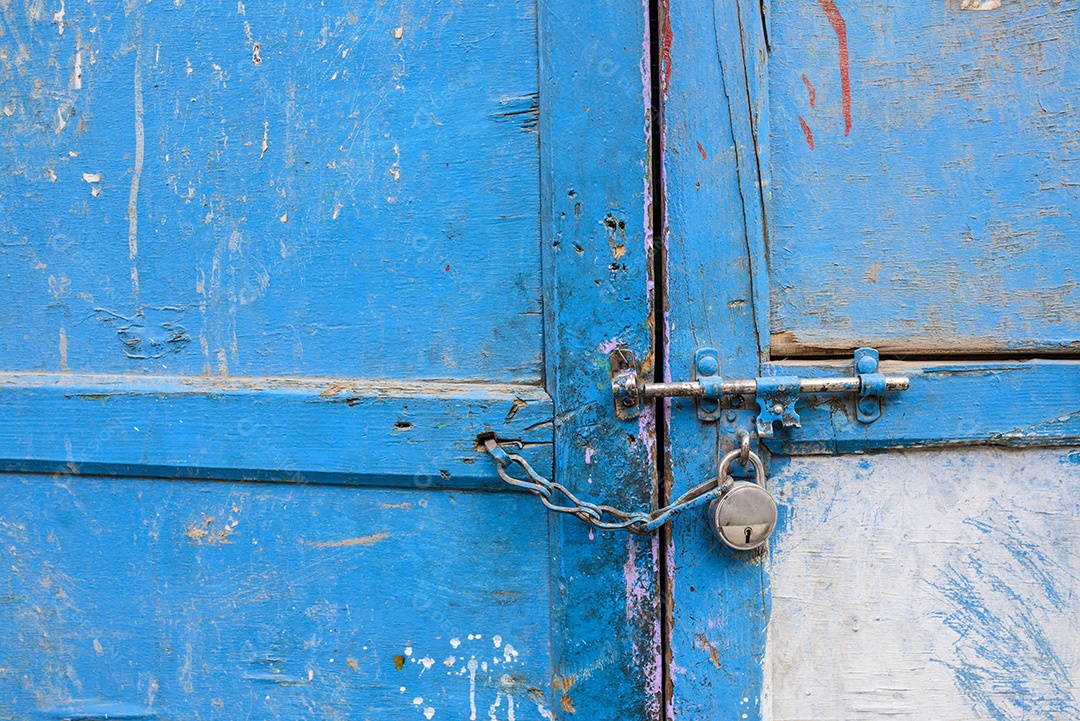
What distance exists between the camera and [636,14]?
78 centimetres

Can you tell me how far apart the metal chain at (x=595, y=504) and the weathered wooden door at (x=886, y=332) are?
1.2 inches

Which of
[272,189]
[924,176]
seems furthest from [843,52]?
[272,189]

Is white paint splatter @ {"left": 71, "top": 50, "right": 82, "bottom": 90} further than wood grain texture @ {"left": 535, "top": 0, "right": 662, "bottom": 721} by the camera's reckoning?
Yes

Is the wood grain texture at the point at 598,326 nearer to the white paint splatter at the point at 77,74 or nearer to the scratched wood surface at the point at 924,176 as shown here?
the scratched wood surface at the point at 924,176

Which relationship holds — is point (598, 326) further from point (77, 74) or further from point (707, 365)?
point (77, 74)

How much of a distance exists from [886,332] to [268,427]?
77 centimetres

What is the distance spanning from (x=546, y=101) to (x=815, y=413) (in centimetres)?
49

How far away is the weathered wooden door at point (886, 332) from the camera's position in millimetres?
794

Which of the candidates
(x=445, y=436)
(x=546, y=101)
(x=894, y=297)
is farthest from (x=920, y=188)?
(x=445, y=436)

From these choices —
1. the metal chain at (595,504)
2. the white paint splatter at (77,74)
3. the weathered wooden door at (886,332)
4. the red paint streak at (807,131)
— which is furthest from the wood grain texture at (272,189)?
the red paint streak at (807,131)

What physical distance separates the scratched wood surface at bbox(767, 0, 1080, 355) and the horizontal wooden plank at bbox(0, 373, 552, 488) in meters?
0.39

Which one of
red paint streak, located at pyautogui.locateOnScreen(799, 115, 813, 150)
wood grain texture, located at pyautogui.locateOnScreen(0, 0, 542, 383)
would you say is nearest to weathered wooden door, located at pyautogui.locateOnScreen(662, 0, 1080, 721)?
red paint streak, located at pyautogui.locateOnScreen(799, 115, 813, 150)

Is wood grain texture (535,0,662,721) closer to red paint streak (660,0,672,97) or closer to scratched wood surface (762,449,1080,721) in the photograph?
red paint streak (660,0,672,97)

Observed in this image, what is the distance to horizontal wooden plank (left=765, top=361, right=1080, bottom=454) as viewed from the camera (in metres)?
0.80
